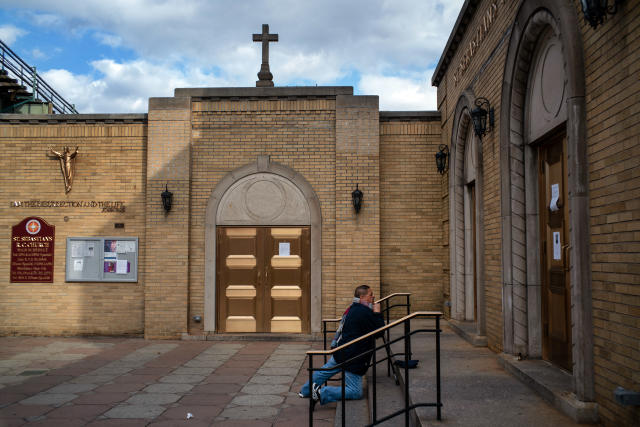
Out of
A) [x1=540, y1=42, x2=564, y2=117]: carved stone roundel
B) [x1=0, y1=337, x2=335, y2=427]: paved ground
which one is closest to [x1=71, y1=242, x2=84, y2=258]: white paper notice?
[x1=0, y1=337, x2=335, y2=427]: paved ground

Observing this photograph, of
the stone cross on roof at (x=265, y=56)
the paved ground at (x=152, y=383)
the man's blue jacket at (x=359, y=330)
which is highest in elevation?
the stone cross on roof at (x=265, y=56)

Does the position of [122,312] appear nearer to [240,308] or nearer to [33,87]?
[240,308]

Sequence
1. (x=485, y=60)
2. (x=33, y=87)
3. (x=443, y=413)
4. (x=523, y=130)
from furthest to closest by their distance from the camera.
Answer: (x=33, y=87) → (x=485, y=60) → (x=523, y=130) → (x=443, y=413)

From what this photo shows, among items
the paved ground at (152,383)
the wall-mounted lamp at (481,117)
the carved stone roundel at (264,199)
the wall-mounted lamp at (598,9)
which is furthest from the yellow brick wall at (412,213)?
Result: the wall-mounted lamp at (598,9)

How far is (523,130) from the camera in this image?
6.41 meters

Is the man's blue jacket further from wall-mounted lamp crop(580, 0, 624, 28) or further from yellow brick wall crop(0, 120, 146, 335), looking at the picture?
yellow brick wall crop(0, 120, 146, 335)

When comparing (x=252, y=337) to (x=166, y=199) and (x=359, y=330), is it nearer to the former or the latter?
(x=166, y=199)

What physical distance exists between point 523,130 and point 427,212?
477 cm

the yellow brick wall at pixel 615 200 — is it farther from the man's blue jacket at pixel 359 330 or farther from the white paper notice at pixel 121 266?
the white paper notice at pixel 121 266

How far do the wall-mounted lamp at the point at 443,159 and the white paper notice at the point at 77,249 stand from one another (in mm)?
7312

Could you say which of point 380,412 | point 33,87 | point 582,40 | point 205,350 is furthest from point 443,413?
point 33,87

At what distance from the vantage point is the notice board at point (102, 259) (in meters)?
11.0

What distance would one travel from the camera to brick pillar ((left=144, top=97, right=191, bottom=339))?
10617 mm

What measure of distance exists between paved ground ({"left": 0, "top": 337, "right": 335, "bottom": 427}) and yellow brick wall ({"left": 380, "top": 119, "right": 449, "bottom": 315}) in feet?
8.07
